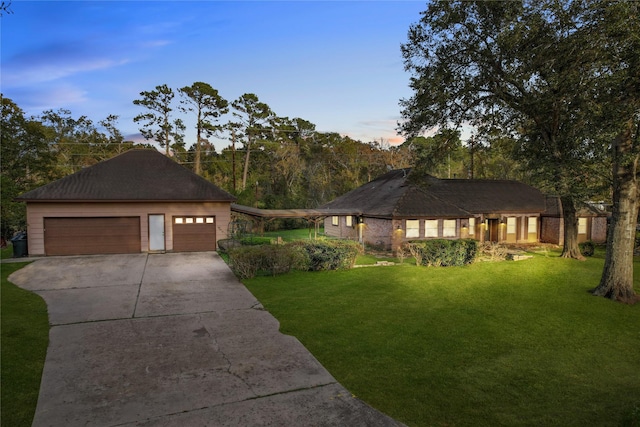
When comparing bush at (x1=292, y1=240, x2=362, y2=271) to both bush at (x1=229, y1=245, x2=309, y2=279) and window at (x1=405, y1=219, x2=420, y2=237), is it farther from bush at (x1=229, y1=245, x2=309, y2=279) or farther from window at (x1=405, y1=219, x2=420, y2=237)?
window at (x1=405, y1=219, x2=420, y2=237)

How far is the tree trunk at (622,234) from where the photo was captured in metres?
11.8

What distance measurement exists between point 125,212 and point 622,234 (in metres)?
A: 21.1

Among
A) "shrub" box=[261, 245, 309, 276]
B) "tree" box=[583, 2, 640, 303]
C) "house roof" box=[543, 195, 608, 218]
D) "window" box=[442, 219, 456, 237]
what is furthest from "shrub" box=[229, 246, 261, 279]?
"house roof" box=[543, 195, 608, 218]

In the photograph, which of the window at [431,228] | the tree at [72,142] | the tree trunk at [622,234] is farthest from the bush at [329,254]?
the tree at [72,142]

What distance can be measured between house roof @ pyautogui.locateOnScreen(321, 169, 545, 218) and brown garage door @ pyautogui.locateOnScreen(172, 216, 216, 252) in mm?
9296

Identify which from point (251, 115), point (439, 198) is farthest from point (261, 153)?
point (439, 198)

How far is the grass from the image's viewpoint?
16.7 feet

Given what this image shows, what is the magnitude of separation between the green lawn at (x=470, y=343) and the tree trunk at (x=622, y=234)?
0.73m

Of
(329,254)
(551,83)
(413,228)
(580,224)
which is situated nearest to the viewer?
(551,83)

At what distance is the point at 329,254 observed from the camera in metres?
15.3

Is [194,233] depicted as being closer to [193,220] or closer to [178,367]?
[193,220]

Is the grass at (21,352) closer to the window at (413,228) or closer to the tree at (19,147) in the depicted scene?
the window at (413,228)

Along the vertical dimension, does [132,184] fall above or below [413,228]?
above

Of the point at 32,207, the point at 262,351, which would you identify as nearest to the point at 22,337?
the point at 262,351
